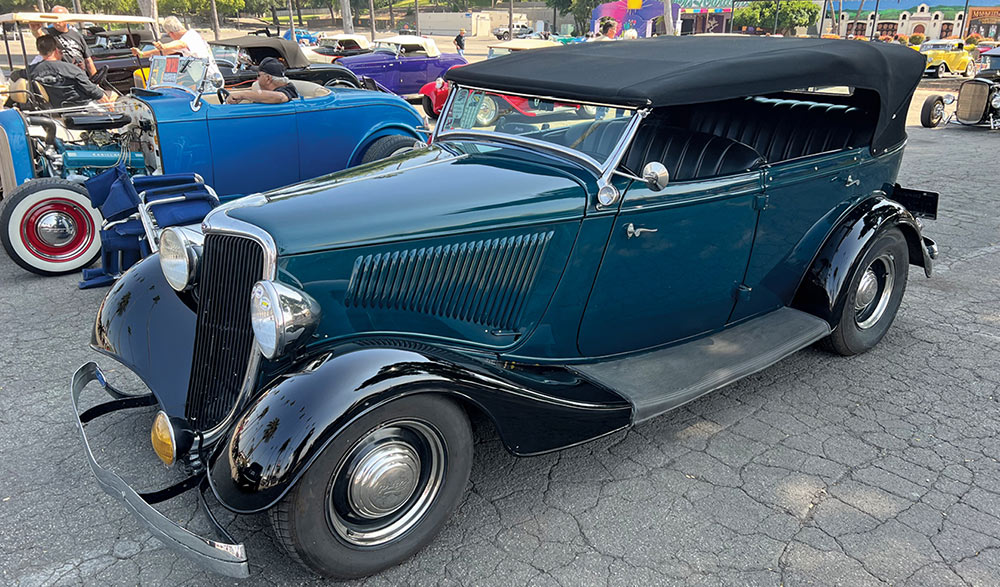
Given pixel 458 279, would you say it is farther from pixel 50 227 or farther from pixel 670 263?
pixel 50 227

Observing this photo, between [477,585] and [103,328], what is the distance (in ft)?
6.96

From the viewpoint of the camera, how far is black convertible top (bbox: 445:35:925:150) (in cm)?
303

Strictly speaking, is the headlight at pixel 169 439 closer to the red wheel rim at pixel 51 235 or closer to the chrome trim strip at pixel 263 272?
the chrome trim strip at pixel 263 272

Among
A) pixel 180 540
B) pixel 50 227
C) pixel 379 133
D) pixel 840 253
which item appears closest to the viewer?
pixel 180 540

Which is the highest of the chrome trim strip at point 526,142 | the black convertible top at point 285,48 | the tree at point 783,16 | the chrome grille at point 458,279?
the tree at point 783,16

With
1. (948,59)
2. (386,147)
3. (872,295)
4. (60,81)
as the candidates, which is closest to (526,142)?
(872,295)

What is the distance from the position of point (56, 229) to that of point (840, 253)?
5.64 m

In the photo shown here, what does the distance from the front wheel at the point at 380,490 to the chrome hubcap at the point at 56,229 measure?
441cm

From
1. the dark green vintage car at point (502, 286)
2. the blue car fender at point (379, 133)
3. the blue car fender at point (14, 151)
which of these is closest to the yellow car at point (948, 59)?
the blue car fender at point (379, 133)

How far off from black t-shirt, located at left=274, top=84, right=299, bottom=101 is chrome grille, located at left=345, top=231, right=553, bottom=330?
4539 mm

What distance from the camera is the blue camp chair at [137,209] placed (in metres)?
4.43

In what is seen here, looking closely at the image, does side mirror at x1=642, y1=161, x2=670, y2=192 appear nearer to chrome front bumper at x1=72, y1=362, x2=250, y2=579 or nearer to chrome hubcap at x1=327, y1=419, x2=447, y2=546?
chrome hubcap at x1=327, y1=419, x2=447, y2=546

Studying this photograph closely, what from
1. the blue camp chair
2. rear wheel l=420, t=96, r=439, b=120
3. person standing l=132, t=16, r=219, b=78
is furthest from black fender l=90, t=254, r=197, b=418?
rear wheel l=420, t=96, r=439, b=120

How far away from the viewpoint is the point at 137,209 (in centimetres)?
473
